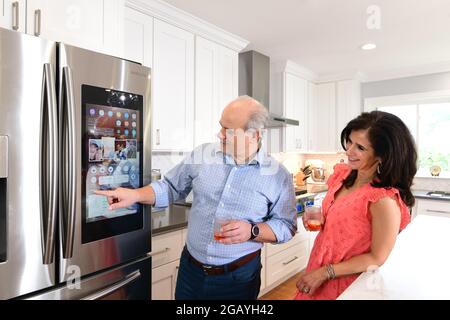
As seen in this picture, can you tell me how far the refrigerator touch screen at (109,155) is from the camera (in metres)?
1.26

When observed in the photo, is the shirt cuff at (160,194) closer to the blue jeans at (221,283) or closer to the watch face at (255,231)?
the blue jeans at (221,283)

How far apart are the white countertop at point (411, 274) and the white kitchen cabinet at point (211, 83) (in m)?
1.71

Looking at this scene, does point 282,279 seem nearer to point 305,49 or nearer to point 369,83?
point 305,49

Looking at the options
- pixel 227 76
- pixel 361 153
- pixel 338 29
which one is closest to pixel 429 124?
pixel 338 29

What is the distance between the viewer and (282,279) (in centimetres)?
312

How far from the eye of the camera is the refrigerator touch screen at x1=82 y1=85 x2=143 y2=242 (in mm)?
1257

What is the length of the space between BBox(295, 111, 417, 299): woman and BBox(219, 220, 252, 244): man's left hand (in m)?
0.27

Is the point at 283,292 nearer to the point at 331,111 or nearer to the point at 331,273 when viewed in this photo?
the point at 331,273

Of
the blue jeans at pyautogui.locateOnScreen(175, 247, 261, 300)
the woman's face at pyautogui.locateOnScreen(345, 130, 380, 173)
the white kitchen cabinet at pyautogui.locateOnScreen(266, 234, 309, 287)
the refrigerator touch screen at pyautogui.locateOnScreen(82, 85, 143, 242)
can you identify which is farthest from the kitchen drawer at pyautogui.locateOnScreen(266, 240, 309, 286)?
the woman's face at pyautogui.locateOnScreen(345, 130, 380, 173)

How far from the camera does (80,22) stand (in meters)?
1.54

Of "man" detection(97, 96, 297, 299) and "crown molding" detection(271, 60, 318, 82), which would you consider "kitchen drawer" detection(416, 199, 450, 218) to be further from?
"man" detection(97, 96, 297, 299)

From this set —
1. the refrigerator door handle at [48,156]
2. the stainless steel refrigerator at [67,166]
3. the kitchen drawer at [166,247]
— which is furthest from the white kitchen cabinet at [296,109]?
the refrigerator door handle at [48,156]
